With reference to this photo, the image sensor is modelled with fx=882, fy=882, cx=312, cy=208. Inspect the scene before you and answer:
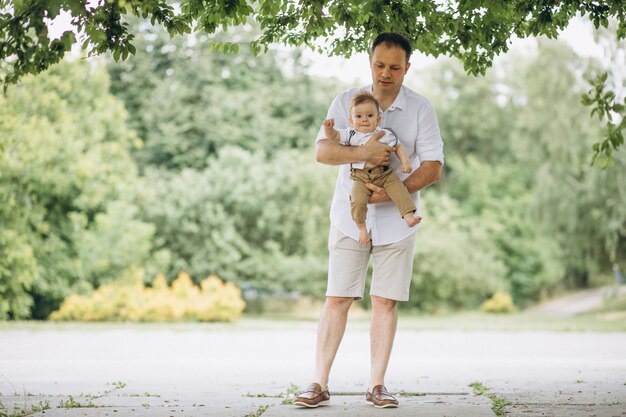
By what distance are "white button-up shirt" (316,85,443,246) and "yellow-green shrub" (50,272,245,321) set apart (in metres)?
14.7

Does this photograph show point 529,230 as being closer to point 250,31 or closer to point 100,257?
point 250,31

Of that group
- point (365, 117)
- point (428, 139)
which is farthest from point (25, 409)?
point (428, 139)

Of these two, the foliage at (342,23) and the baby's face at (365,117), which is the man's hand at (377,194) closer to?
the baby's face at (365,117)

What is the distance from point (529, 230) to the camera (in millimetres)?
39812

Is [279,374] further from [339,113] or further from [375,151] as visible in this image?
[375,151]

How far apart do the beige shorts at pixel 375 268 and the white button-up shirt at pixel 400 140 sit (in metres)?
0.07

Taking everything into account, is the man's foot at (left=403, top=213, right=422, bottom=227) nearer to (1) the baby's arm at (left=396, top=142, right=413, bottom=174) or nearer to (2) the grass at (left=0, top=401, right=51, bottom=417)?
(1) the baby's arm at (left=396, top=142, right=413, bottom=174)

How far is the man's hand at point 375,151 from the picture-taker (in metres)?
Result: 4.93

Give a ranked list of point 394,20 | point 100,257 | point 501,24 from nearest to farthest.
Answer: point 394,20 → point 501,24 → point 100,257

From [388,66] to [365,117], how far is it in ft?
1.13

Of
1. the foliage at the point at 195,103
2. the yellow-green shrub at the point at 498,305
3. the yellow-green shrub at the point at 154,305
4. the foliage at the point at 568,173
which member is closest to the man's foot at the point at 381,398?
the yellow-green shrub at the point at 154,305

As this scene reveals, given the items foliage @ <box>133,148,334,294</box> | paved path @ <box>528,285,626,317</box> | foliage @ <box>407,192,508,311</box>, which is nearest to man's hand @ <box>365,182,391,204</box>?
foliage @ <box>133,148,334,294</box>

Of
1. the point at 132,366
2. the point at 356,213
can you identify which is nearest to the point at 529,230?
the point at 132,366

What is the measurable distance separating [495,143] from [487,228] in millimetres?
5181
